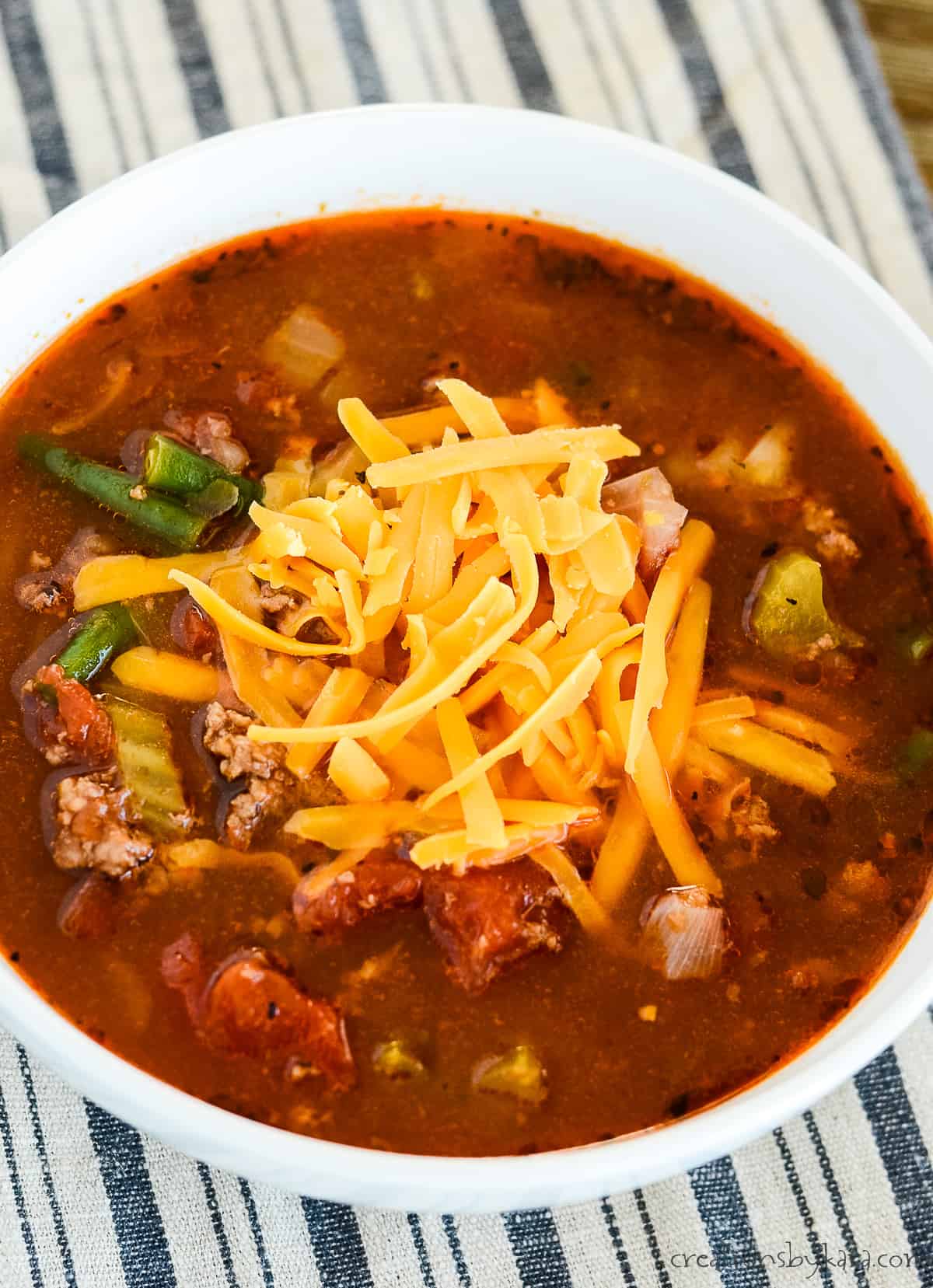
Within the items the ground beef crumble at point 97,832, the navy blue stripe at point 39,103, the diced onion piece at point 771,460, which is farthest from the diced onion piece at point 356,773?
the navy blue stripe at point 39,103

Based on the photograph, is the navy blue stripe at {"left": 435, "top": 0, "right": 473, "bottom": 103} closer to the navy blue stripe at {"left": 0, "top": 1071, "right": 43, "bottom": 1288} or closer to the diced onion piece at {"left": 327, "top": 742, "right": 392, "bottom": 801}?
the diced onion piece at {"left": 327, "top": 742, "right": 392, "bottom": 801}

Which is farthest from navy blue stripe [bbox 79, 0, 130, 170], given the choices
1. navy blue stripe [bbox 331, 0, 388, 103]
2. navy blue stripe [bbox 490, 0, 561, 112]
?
navy blue stripe [bbox 490, 0, 561, 112]

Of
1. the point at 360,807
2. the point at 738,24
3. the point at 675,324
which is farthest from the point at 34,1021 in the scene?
the point at 738,24

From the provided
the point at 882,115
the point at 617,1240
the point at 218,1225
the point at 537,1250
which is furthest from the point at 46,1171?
the point at 882,115

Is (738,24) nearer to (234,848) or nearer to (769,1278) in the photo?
(234,848)

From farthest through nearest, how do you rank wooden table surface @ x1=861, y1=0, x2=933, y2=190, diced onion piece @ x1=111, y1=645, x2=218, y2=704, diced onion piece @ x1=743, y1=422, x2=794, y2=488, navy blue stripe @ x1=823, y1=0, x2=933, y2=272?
wooden table surface @ x1=861, y1=0, x2=933, y2=190
navy blue stripe @ x1=823, y1=0, x2=933, y2=272
diced onion piece @ x1=743, y1=422, x2=794, y2=488
diced onion piece @ x1=111, y1=645, x2=218, y2=704

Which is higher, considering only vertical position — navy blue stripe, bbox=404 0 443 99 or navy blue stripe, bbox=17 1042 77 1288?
navy blue stripe, bbox=404 0 443 99
